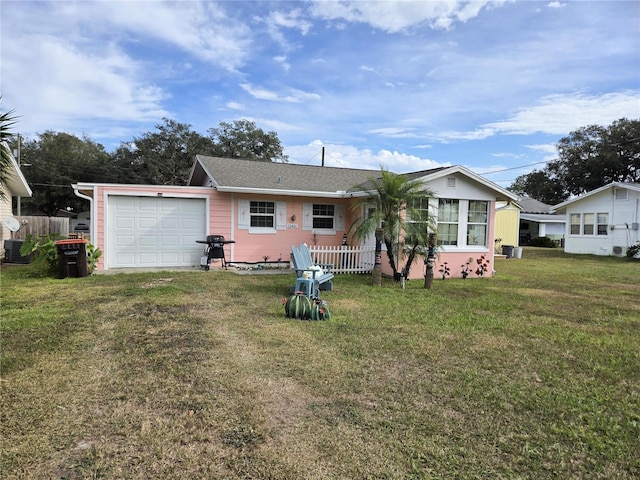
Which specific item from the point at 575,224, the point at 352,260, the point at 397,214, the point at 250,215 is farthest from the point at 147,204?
the point at 575,224

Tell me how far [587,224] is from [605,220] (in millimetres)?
1080

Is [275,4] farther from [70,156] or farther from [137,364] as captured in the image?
[70,156]

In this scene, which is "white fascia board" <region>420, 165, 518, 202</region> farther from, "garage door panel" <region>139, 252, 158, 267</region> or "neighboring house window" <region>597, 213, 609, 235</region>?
"neighboring house window" <region>597, 213, 609, 235</region>

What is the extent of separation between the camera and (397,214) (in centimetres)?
974

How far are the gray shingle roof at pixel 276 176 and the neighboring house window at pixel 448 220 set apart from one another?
11.2 feet

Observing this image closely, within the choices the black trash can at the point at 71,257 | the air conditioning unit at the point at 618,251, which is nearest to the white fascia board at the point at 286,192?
the black trash can at the point at 71,257

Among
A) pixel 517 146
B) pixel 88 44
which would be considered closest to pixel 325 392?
pixel 88 44

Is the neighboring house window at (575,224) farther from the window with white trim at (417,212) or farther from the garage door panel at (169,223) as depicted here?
the garage door panel at (169,223)

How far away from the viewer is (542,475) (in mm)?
2494

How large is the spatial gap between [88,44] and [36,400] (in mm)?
11974

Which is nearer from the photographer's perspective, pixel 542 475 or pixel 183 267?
pixel 542 475

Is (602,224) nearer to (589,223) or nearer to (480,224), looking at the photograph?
(589,223)

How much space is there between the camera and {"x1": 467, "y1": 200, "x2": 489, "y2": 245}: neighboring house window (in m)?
11.6

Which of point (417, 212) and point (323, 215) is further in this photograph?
point (323, 215)
